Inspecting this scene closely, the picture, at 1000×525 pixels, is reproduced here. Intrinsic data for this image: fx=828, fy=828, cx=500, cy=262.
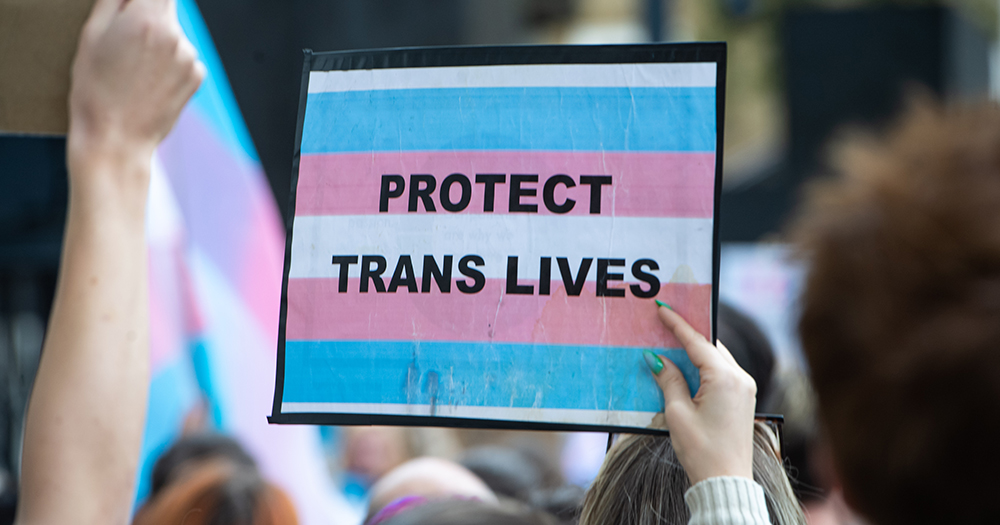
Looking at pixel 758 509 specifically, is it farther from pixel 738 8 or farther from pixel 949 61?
pixel 949 61

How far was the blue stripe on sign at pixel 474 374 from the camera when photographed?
1.09 meters

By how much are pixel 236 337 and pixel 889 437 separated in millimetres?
2829

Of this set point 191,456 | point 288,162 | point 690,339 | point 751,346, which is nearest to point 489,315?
point 690,339

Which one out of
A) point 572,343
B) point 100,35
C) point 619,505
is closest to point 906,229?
point 572,343

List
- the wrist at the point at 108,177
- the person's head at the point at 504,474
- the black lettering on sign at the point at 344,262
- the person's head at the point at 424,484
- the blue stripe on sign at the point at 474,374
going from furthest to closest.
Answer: the person's head at the point at 504,474 → the person's head at the point at 424,484 → the black lettering on sign at the point at 344,262 → the blue stripe on sign at the point at 474,374 → the wrist at the point at 108,177

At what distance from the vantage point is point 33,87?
3.78 ft

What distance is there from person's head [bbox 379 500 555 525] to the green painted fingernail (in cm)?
35

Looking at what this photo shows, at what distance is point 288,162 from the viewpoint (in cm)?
601

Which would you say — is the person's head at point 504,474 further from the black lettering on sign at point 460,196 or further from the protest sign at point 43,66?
the protest sign at point 43,66

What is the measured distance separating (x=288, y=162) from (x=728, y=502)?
5.48 m

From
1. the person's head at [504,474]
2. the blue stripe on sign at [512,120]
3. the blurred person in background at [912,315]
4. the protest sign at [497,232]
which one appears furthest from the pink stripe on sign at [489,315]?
the person's head at [504,474]

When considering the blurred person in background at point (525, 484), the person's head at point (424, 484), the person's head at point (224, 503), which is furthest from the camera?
the blurred person in background at point (525, 484)

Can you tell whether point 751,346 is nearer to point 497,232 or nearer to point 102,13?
point 497,232

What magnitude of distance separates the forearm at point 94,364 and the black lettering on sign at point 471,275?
406 mm
